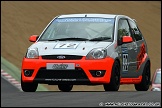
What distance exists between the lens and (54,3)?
55.1 m

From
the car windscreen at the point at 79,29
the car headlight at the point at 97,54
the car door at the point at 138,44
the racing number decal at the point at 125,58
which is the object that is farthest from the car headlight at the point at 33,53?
the car door at the point at 138,44

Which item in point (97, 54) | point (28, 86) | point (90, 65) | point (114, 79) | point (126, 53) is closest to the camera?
point (90, 65)

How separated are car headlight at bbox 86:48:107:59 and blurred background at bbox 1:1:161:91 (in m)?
17.0

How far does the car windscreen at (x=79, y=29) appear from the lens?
45.7 ft

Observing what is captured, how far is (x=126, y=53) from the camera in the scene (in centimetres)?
1422

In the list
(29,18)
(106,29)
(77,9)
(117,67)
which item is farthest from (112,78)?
(77,9)

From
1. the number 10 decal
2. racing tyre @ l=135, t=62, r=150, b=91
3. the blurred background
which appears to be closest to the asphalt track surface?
the number 10 decal

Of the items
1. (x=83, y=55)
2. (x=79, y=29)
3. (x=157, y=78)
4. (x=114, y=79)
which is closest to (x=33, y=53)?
(x=83, y=55)

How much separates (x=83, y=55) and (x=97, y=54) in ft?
0.89

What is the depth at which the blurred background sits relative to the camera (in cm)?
3760

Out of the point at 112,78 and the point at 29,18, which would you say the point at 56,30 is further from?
the point at 29,18

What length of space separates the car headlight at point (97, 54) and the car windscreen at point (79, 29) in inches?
29.2

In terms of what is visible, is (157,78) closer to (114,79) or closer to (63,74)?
(114,79)

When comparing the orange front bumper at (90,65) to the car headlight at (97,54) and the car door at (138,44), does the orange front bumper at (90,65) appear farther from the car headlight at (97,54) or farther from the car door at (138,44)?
the car door at (138,44)
